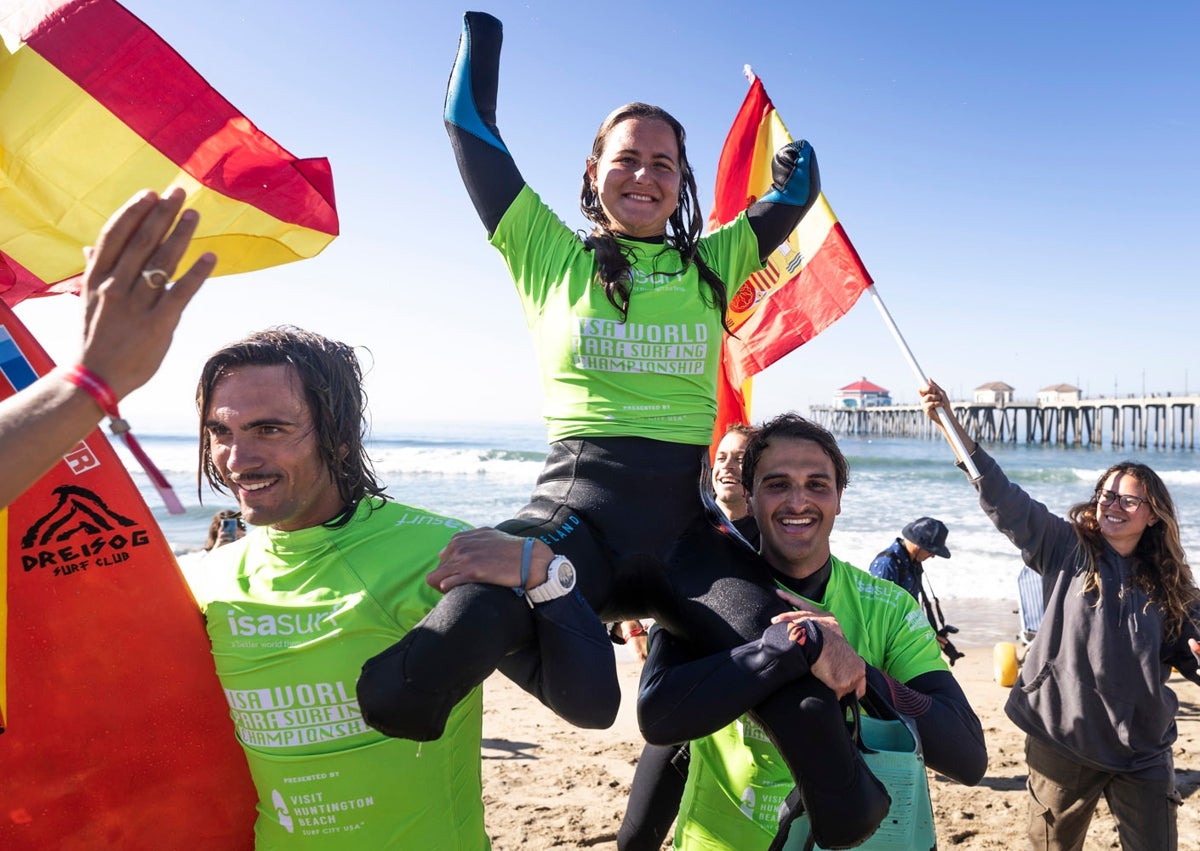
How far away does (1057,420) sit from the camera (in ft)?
156

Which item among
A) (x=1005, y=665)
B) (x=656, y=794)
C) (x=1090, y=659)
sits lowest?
(x=1005, y=665)

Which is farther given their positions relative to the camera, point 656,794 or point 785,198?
point 656,794

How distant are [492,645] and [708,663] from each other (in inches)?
24.3

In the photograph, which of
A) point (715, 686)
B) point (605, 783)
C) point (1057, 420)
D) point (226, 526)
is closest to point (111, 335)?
point (715, 686)

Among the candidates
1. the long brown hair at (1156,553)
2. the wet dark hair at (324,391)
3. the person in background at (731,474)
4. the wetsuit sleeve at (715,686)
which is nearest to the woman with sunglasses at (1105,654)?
the long brown hair at (1156,553)

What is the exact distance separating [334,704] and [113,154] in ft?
7.08

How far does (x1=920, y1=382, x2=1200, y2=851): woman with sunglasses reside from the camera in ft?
12.6

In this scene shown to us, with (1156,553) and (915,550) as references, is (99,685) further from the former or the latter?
(915,550)

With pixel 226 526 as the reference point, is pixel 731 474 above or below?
above

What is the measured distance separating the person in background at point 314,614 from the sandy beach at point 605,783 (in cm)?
333

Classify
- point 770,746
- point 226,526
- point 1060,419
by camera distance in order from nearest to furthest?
point 770,746
point 226,526
point 1060,419

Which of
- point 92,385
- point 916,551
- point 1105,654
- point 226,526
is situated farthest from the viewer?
point 226,526

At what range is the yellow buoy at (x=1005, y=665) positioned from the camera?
838cm

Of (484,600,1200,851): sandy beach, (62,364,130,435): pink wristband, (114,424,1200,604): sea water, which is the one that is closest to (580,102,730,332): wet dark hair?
(62,364,130,435): pink wristband
